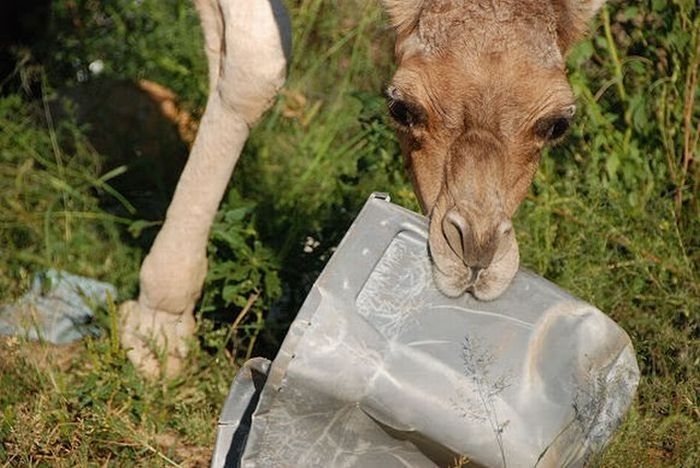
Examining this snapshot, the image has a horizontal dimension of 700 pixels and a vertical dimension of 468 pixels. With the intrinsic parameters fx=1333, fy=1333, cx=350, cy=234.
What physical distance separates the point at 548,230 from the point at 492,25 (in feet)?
5.11

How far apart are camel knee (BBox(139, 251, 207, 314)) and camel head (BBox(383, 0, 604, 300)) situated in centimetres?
131

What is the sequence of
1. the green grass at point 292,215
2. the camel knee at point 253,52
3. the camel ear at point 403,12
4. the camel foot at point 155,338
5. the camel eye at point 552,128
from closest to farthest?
the camel eye at point 552,128 < the camel ear at point 403,12 < the green grass at point 292,215 < the camel knee at point 253,52 < the camel foot at point 155,338

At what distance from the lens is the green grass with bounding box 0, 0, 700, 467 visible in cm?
489

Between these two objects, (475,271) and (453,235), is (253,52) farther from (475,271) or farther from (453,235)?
(475,271)

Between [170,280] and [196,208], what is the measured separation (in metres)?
0.32

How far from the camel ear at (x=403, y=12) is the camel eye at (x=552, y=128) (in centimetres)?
63

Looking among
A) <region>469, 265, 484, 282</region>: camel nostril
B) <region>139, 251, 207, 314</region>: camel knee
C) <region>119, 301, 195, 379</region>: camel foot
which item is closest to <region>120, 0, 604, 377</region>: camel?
<region>469, 265, 484, 282</region>: camel nostril

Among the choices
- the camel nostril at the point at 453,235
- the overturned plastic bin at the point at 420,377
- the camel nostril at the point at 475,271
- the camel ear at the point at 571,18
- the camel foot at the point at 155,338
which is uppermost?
the camel ear at the point at 571,18

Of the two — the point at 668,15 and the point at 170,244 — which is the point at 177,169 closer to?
the point at 170,244

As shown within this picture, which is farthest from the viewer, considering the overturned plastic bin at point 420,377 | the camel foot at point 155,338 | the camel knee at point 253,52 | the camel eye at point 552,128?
the camel foot at point 155,338

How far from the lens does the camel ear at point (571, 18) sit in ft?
15.8

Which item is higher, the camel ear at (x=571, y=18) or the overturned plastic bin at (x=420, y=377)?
the camel ear at (x=571, y=18)

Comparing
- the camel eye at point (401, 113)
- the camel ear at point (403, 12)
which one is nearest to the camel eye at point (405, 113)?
the camel eye at point (401, 113)

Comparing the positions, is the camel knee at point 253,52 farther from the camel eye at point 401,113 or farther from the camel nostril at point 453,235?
the camel nostril at point 453,235
